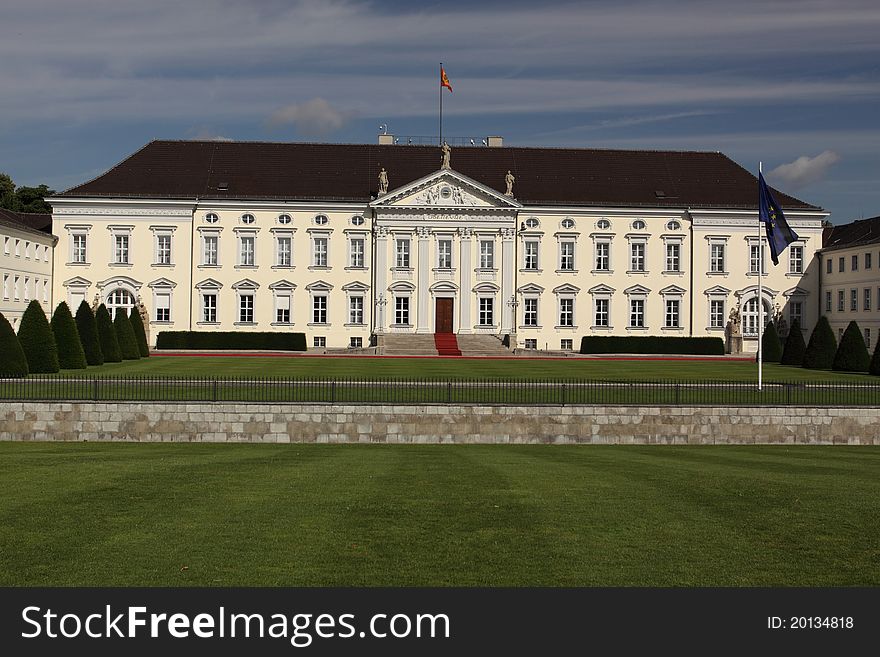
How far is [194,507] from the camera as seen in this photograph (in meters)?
14.4

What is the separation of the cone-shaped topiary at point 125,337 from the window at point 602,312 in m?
33.3

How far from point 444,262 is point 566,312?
963 centimetres

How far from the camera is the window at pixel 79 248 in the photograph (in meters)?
68.9

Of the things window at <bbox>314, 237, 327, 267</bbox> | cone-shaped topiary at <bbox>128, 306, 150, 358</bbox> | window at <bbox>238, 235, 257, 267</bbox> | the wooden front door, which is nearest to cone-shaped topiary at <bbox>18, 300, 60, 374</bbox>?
cone-shaped topiary at <bbox>128, 306, 150, 358</bbox>

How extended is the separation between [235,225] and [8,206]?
31338 millimetres

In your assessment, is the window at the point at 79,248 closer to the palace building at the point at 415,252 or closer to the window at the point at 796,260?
the palace building at the point at 415,252

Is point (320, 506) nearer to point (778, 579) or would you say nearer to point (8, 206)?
point (778, 579)

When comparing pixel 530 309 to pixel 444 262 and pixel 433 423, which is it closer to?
pixel 444 262

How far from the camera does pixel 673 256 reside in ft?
235

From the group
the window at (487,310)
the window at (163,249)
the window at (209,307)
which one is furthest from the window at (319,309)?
the window at (487,310)

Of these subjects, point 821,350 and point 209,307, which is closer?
point 821,350

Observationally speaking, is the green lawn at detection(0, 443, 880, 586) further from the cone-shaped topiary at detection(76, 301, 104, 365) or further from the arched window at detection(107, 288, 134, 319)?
the arched window at detection(107, 288, 134, 319)

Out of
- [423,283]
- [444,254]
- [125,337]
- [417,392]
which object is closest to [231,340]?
[125,337]

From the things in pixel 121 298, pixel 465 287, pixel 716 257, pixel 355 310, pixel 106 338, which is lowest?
pixel 106 338
